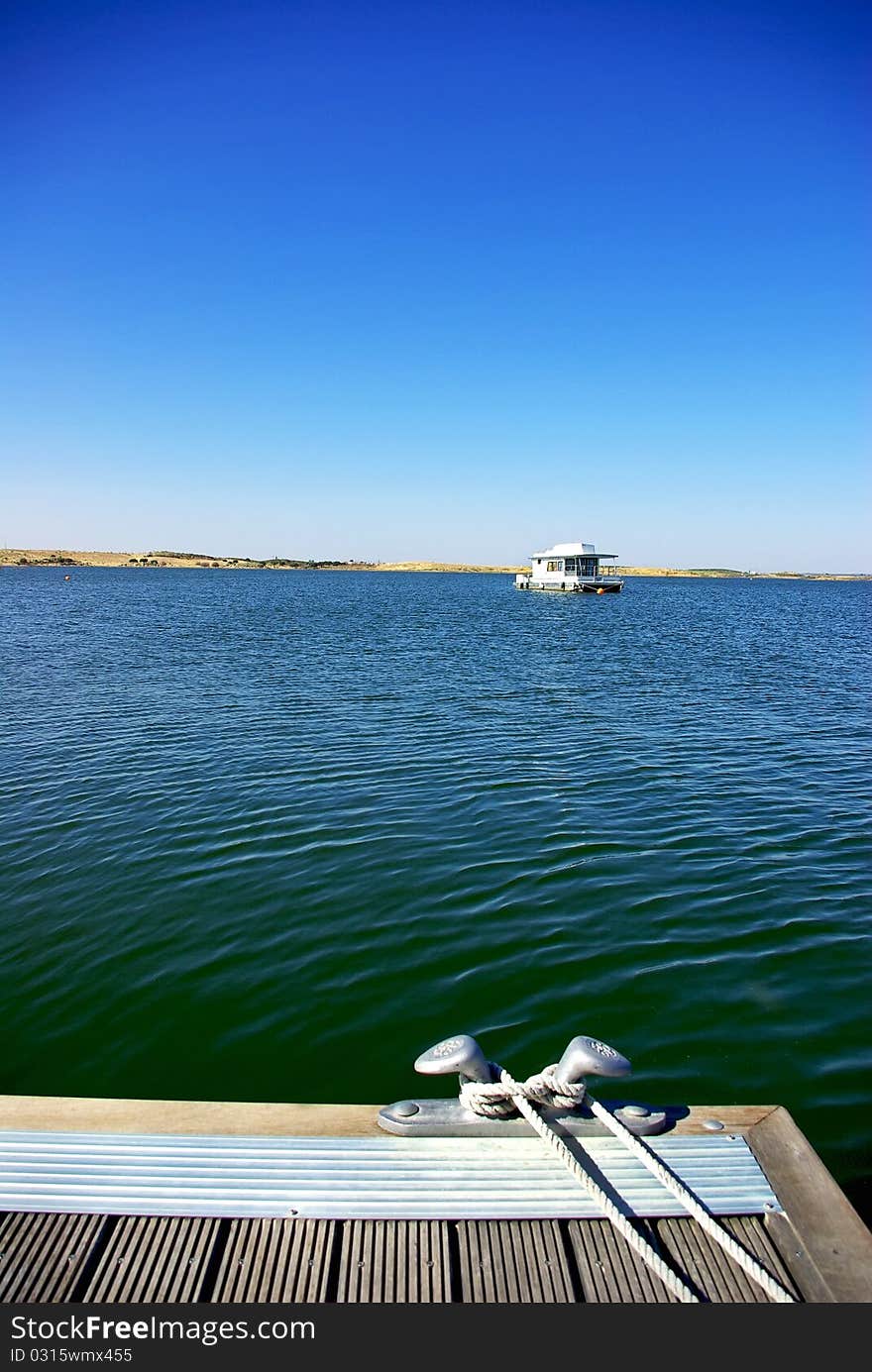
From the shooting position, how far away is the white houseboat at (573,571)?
113188 mm

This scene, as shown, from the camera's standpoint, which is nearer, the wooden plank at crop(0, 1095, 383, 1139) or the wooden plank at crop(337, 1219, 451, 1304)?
the wooden plank at crop(337, 1219, 451, 1304)

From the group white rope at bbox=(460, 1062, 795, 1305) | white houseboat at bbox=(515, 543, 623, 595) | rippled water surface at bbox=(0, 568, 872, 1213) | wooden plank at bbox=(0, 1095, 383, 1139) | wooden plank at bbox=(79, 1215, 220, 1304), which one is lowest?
rippled water surface at bbox=(0, 568, 872, 1213)

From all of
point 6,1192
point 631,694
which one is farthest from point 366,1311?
point 631,694

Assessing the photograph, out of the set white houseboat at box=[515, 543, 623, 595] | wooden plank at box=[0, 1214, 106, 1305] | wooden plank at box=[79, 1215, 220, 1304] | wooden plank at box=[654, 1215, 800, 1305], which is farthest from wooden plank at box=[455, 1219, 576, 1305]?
white houseboat at box=[515, 543, 623, 595]

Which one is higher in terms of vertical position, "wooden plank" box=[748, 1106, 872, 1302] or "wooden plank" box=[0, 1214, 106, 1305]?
"wooden plank" box=[748, 1106, 872, 1302]

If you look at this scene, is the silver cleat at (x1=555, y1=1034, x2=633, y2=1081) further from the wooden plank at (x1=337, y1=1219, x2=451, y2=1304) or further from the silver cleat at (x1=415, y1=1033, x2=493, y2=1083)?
the wooden plank at (x1=337, y1=1219, x2=451, y2=1304)

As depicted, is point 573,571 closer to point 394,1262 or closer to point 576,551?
point 576,551

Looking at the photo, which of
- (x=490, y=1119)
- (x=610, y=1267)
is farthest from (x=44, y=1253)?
(x=610, y=1267)

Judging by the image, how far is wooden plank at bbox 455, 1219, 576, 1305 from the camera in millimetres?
3371

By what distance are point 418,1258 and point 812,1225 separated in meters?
2.14

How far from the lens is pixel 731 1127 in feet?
14.9

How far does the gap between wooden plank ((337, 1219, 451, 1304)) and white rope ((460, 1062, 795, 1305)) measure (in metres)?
0.84

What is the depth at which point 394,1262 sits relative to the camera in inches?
140

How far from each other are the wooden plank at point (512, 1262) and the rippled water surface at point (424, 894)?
9.84 feet
